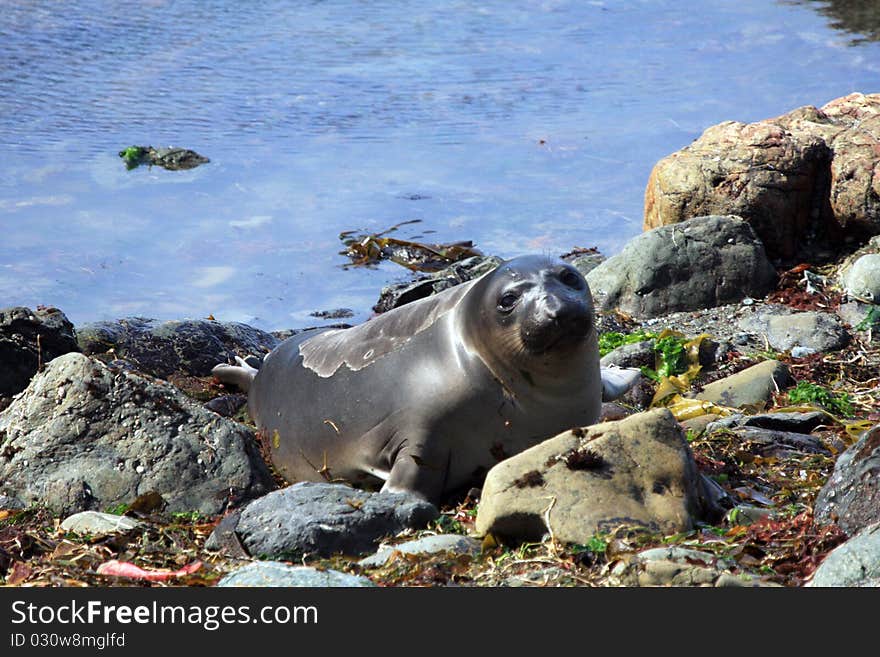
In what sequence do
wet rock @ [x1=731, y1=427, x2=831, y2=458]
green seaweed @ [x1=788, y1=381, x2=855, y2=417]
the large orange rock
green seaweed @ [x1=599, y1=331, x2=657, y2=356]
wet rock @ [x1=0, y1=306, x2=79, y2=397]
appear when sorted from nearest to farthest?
1. wet rock @ [x1=731, y1=427, x2=831, y2=458]
2. green seaweed @ [x1=788, y1=381, x2=855, y2=417]
3. wet rock @ [x1=0, y1=306, x2=79, y2=397]
4. green seaweed @ [x1=599, y1=331, x2=657, y2=356]
5. the large orange rock

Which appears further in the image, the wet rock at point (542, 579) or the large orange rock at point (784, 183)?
the large orange rock at point (784, 183)

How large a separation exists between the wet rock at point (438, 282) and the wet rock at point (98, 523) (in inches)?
138

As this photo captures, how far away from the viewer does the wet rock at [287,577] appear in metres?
3.82

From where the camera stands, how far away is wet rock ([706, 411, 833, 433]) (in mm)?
5984

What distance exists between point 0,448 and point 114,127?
28.4 feet

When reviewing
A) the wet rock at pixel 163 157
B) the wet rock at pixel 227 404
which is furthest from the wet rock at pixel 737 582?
the wet rock at pixel 163 157

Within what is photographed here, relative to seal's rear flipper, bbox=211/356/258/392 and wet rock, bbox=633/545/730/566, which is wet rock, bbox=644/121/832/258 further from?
wet rock, bbox=633/545/730/566

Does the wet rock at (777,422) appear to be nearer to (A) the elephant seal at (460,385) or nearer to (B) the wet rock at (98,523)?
(A) the elephant seal at (460,385)

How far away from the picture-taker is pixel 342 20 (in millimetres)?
18859

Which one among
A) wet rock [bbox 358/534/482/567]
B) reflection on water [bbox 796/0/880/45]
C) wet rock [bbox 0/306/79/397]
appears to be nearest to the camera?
wet rock [bbox 358/534/482/567]

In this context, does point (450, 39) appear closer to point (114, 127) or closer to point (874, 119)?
point (114, 127)

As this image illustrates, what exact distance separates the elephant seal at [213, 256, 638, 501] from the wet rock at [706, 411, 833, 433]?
A: 0.85 meters

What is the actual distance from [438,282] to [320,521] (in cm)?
425

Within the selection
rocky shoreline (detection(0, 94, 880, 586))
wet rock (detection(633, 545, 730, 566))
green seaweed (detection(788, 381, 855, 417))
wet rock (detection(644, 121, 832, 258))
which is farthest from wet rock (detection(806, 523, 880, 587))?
wet rock (detection(644, 121, 832, 258))
